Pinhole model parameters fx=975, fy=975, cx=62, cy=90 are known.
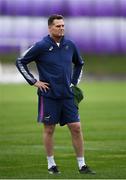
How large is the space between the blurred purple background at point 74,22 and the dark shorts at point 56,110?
141 ft

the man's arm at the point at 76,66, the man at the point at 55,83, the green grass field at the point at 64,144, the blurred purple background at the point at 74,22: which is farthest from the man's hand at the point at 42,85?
the blurred purple background at the point at 74,22

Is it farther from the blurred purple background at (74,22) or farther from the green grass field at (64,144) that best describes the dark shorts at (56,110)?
the blurred purple background at (74,22)

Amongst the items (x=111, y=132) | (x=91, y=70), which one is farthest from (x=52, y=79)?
(x=91, y=70)

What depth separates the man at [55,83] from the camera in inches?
489

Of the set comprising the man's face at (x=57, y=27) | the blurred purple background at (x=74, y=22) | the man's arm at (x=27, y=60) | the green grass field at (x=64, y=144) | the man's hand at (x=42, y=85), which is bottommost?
the blurred purple background at (x=74, y=22)

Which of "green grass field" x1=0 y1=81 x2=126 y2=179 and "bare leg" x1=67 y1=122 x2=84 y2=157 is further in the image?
"green grass field" x1=0 y1=81 x2=126 y2=179

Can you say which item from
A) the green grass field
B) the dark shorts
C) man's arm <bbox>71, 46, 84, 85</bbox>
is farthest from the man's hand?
the green grass field

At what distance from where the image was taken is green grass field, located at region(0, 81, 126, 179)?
12.8 meters

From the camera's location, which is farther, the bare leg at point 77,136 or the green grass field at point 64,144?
the green grass field at point 64,144

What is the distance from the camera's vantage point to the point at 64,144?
17.0 m

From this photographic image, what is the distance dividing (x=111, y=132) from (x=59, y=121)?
22.4 ft

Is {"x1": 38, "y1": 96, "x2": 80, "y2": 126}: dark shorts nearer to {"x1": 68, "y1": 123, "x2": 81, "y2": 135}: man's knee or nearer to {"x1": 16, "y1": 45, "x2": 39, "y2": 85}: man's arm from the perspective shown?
{"x1": 68, "y1": 123, "x2": 81, "y2": 135}: man's knee

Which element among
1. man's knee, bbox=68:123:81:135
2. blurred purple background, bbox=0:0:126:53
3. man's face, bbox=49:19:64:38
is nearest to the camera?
man's face, bbox=49:19:64:38

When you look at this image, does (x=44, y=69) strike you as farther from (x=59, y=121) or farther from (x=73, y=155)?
(x=73, y=155)
